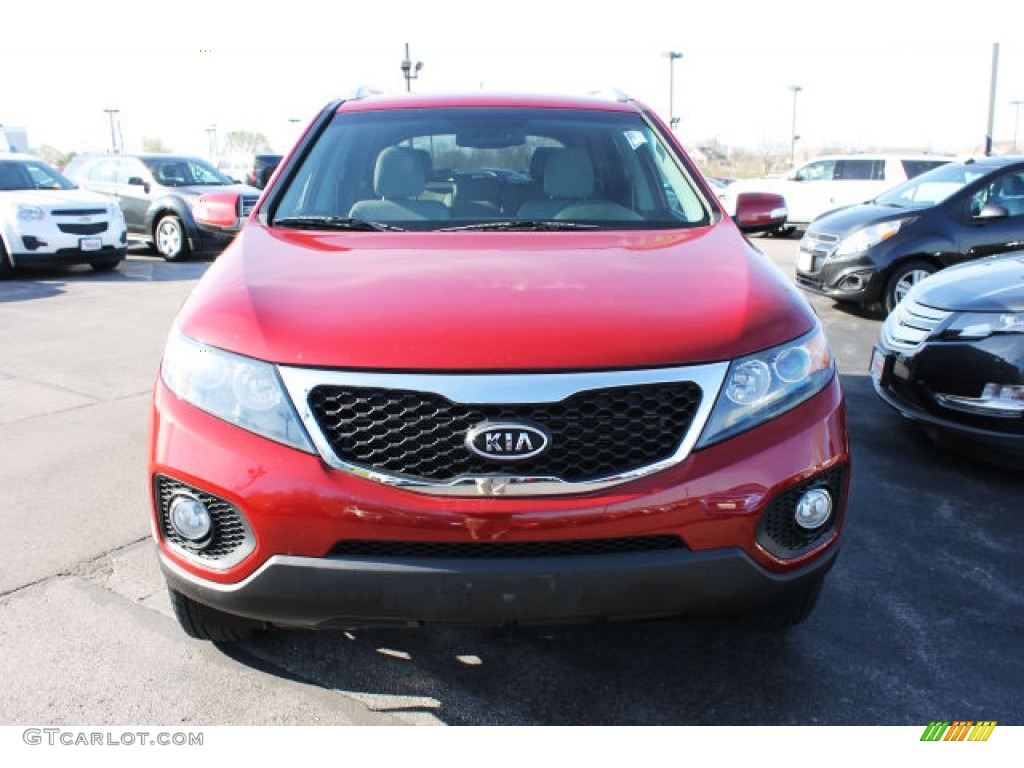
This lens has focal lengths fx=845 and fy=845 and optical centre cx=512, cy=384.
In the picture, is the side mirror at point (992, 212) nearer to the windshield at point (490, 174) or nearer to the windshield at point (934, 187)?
the windshield at point (934, 187)

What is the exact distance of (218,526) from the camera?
206cm

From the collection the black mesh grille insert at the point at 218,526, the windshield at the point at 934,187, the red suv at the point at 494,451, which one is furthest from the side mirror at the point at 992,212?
the black mesh grille insert at the point at 218,526

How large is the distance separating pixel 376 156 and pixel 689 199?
4.04ft

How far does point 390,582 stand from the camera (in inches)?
76.0

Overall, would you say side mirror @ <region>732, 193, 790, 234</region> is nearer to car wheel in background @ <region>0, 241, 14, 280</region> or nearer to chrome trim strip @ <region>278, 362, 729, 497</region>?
chrome trim strip @ <region>278, 362, 729, 497</region>

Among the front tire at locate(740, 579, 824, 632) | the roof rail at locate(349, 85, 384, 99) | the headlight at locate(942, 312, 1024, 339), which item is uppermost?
the roof rail at locate(349, 85, 384, 99)

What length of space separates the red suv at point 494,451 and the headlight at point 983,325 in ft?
7.38

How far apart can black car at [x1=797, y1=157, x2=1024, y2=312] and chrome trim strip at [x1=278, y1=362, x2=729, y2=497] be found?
277 inches

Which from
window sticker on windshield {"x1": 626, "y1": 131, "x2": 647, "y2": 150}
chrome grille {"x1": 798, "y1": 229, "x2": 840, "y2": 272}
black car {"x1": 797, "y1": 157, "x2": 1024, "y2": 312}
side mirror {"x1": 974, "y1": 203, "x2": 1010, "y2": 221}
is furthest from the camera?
chrome grille {"x1": 798, "y1": 229, "x2": 840, "y2": 272}

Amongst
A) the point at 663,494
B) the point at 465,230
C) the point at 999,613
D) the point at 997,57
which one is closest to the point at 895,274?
the point at 999,613

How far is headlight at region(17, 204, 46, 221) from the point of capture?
428 inches

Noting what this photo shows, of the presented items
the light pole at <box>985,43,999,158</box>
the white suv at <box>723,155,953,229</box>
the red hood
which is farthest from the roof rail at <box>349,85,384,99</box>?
the light pole at <box>985,43,999,158</box>

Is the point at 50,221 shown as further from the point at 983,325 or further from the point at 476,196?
the point at 983,325

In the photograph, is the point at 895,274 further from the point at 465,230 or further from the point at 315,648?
the point at 315,648
